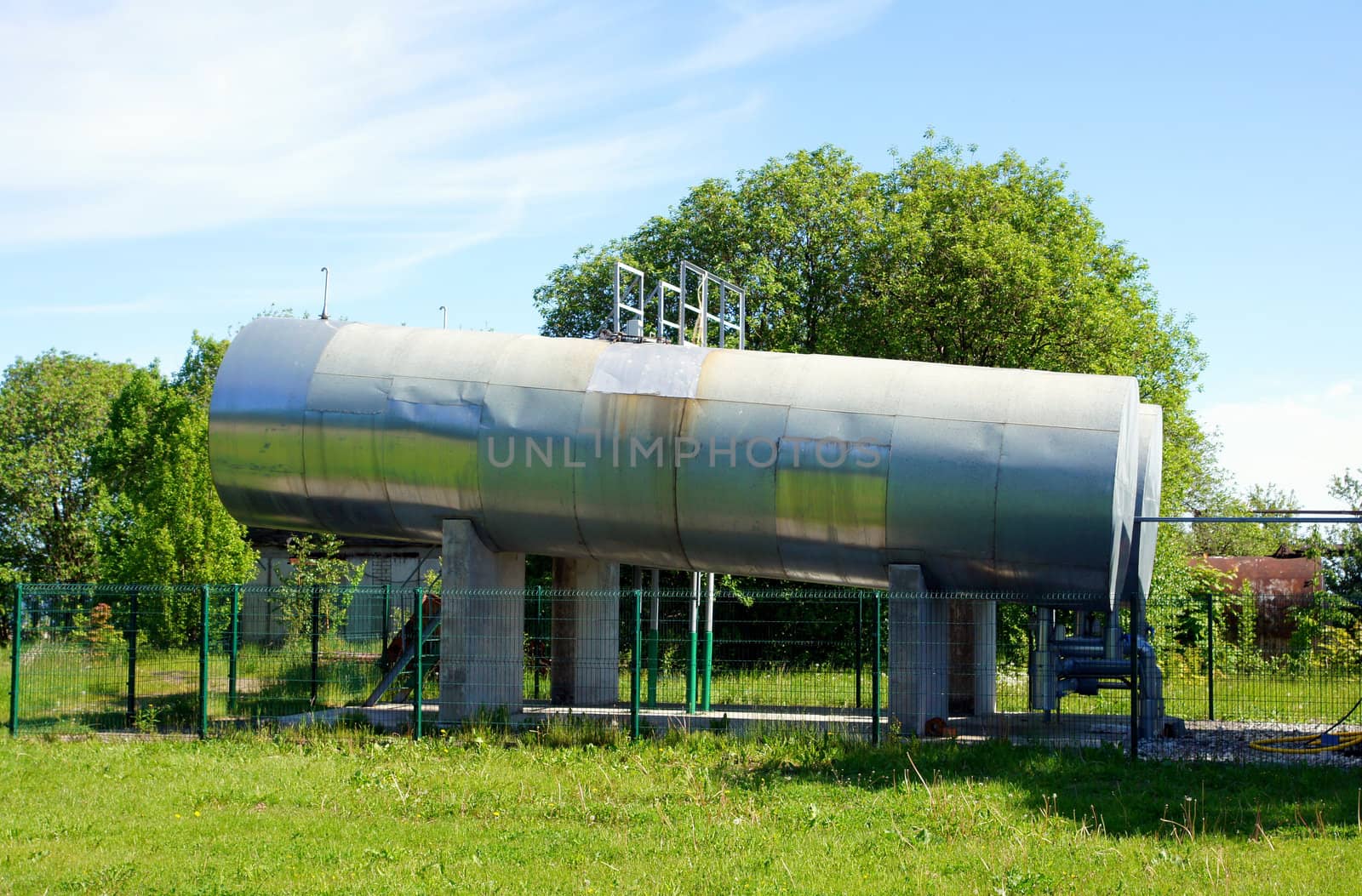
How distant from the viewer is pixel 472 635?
1620cm

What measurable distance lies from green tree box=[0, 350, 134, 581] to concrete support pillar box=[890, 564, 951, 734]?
34076 millimetres

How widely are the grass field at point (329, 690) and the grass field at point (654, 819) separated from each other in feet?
7.52

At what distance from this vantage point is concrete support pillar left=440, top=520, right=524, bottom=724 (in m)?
16.1

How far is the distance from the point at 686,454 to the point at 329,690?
7.77 metres

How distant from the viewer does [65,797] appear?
1188 cm

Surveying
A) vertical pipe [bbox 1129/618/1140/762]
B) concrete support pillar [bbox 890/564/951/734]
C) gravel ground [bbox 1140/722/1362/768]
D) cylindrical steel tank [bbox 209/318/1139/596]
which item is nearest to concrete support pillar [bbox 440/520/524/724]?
cylindrical steel tank [bbox 209/318/1139/596]

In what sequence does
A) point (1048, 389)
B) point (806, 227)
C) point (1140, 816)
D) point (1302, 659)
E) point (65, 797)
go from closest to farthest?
point (1140, 816) < point (65, 797) < point (1048, 389) < point (1302, 659) < point (806, 227)

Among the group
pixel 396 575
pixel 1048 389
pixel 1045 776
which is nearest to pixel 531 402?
pixel 1048 389

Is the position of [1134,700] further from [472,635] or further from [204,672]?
[204,672]

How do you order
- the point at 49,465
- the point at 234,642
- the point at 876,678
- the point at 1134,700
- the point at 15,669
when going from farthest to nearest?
the point at 49,465
the point at 234,642
the point at 15,669
the point at 876,678
the point at 1134,700

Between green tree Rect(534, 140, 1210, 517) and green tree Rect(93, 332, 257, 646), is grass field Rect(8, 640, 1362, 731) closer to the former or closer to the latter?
green tree Rect(93, 332, 257, 646)

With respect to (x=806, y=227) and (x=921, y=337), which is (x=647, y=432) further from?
(x=806, y=227)

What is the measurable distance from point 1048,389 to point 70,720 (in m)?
12.7

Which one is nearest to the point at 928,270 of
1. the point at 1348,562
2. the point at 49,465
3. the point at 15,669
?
the point at 1348,562
